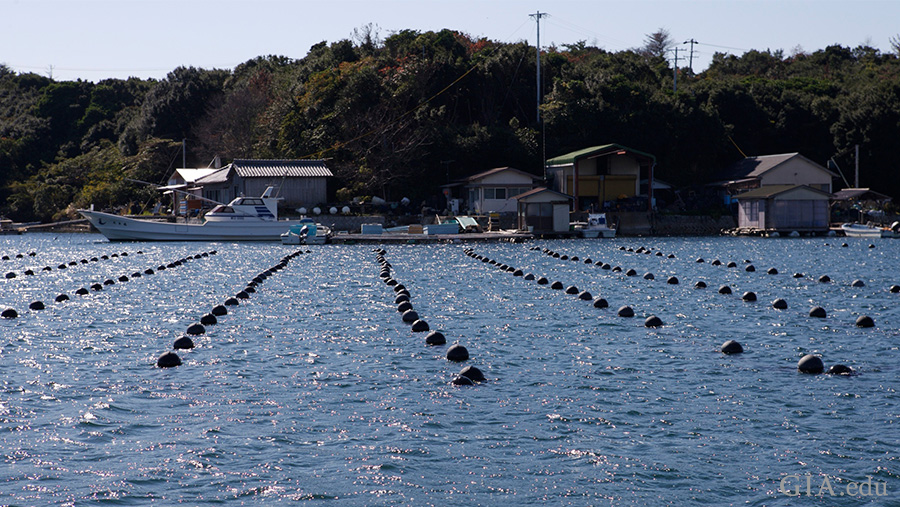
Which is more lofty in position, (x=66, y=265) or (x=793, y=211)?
(x=793, y=211)

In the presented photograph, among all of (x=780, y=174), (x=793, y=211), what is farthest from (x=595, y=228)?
(x=780, y=174)

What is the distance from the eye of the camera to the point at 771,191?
2468 inches

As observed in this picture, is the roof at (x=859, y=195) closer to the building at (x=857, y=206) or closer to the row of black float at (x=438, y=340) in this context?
the building at (x=857, y=206)

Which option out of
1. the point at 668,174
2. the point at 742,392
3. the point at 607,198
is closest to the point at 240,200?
the point at 607,198

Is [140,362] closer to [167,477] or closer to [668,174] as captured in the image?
[167,477]

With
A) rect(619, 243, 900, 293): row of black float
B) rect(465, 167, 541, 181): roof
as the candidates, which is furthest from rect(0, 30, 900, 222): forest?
rect(619, 243, 900, 293): row of black float

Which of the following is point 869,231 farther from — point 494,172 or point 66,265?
point 66,265

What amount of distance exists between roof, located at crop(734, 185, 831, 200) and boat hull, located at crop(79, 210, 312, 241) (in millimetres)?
33944

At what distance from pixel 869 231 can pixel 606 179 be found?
63.6ft

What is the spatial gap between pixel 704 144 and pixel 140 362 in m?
66.8

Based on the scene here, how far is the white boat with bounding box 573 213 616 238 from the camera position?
62.0m

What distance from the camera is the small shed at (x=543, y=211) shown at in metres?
59.7

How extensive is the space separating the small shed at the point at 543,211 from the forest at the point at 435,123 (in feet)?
42.9

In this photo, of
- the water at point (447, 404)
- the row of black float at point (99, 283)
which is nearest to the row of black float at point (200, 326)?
the water at point (447, 404)
